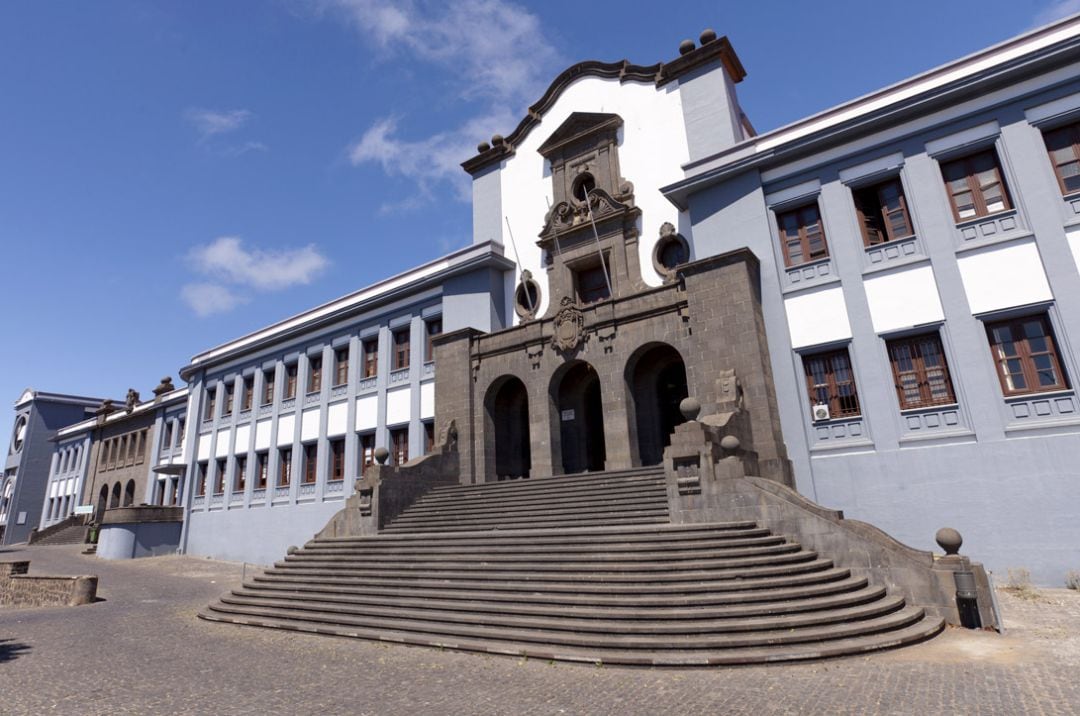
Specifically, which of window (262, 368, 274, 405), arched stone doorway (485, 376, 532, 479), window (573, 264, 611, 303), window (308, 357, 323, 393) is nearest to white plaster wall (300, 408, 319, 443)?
window (308, 357, 323, 393)

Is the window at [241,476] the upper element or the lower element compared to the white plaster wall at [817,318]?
lower

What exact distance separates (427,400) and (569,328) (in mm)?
7363

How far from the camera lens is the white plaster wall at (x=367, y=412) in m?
25.1

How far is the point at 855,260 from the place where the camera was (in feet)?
50.7

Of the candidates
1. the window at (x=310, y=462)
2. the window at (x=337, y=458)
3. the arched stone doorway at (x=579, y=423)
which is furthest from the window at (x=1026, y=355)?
the window at (x=310, y=462)

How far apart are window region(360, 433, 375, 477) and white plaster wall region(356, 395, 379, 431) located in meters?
0.41

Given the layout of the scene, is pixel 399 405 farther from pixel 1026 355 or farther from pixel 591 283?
pixel 1026 355

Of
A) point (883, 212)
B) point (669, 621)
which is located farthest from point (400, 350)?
point (669, 621)

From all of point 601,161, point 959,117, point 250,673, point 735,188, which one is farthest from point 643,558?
point 601,161

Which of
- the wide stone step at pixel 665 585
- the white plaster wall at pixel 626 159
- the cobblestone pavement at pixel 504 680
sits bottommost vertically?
the cobblestone pavement at pixel 504 680

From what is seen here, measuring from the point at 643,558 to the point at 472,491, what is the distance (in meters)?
8.26

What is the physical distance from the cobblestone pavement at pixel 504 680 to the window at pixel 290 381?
18.3 m

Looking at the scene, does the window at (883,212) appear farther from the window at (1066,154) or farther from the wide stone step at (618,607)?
the wide stone step at (618,607)

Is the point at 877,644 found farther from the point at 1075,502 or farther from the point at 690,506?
the point at 1075,502
